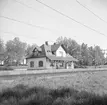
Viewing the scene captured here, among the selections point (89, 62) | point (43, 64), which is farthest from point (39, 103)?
point (89, 62)

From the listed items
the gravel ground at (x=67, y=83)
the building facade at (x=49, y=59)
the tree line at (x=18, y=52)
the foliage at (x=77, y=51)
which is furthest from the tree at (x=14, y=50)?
the gravel ground at (x=67, y=83)

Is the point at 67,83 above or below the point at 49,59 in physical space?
below

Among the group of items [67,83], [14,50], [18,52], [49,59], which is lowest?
[67,83]

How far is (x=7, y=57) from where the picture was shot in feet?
193

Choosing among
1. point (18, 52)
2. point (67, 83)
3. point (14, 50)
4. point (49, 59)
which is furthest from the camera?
point (18, 52)

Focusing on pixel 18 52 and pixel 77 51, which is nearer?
pixel 18 52

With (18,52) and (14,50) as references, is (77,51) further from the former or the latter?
(14,50)

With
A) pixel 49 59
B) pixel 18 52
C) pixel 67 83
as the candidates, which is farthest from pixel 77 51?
pixel 67 83

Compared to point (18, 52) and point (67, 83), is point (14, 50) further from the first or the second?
point (67, 83)

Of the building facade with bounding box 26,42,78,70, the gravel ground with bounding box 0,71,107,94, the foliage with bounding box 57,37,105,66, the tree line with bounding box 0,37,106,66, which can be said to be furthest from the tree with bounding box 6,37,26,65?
the gravel ground with bounding box 0,71,107,94

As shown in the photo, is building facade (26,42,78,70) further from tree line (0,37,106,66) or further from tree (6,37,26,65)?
tree (6,37,26,65)

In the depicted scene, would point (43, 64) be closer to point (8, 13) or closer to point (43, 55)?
point (43, 55)

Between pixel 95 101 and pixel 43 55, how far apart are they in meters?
34.7

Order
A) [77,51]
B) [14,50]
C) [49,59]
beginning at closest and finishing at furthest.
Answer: [49,59]
[14,50]
[77,51]
